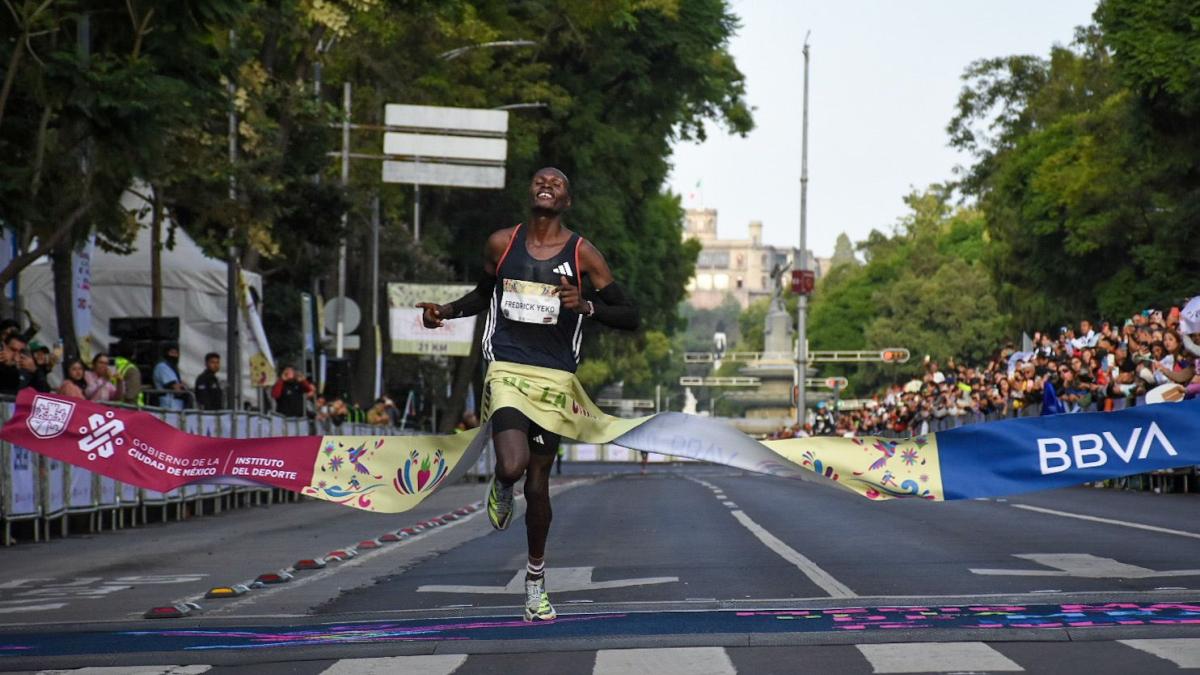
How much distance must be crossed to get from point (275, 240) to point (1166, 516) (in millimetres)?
17061

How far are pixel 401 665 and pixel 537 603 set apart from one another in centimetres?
182

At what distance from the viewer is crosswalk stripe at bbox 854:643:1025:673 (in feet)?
26.1

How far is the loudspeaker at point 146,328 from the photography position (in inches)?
1086

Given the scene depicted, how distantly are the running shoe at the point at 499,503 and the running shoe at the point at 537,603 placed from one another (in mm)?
421

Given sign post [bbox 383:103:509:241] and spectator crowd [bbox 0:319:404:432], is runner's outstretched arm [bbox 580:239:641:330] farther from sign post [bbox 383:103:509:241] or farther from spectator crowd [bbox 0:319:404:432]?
sign post [bbox 383:103:509:241]

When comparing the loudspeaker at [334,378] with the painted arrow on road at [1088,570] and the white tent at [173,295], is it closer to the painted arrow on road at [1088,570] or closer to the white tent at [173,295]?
the white tent at [173,295]

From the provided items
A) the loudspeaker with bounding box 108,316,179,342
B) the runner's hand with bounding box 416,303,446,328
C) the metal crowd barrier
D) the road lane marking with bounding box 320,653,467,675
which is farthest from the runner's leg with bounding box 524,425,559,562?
the loudspeaker with bounding box 108,316,179,342

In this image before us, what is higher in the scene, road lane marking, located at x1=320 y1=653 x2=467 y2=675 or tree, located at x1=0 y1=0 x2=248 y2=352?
tree, located at x1=0 y1=0 x2=248 y2=352

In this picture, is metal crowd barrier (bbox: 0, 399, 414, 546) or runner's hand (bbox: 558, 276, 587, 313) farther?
metal crowd barrier (bbox: 0, 399, 414, 546)

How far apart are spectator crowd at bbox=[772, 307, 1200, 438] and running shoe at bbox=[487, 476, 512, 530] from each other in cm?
934

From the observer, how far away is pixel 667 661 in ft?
27.7

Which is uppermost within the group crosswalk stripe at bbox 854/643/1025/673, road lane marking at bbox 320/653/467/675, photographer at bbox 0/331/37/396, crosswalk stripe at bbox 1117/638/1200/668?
photographer at bbox 0/331/37/396

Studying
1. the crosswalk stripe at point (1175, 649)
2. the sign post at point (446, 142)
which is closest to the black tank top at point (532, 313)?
the crosswalk stripe at point (1175, 649)

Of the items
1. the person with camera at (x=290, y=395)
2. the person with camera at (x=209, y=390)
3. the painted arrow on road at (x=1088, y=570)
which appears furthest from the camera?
the person with camera at (x=290, y=395)
